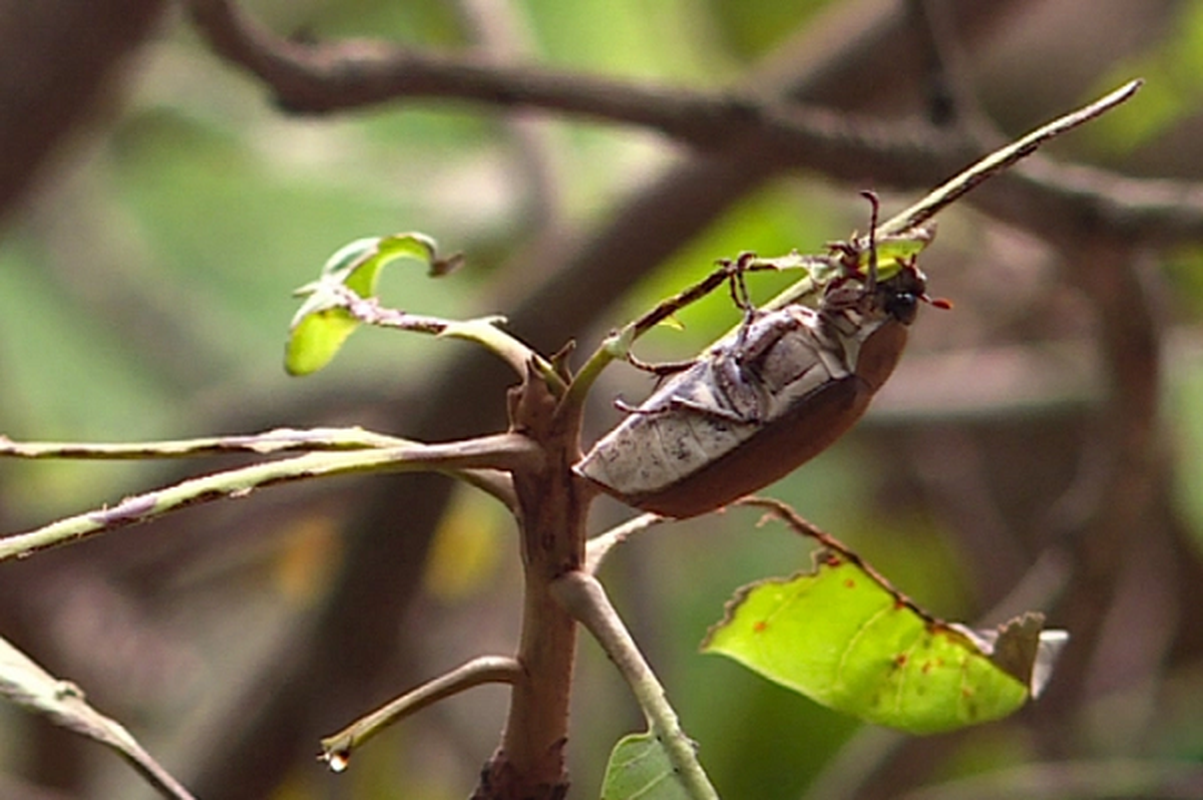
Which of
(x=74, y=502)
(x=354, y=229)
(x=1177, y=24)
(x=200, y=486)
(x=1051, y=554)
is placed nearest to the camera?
(x=200, y=486)

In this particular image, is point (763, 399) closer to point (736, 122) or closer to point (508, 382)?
point (736, 122)

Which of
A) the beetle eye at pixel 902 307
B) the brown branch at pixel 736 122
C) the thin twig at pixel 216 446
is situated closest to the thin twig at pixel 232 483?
the thin twig at pixel 216 446

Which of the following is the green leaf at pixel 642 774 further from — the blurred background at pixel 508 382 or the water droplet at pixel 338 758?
the blurred background at pixel 508 382

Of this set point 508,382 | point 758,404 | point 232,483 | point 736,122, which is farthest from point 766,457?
point 508,382

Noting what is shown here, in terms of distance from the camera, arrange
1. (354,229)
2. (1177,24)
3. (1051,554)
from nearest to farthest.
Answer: (1051,554)
(1177,24)
(354,229)

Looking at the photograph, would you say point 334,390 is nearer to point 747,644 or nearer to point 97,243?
point 97,243

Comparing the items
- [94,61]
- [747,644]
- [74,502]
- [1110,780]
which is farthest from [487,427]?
[747,644]
